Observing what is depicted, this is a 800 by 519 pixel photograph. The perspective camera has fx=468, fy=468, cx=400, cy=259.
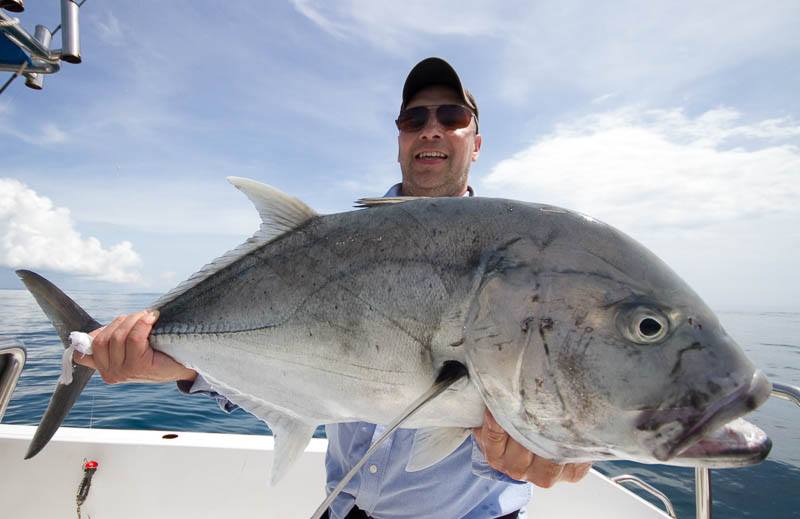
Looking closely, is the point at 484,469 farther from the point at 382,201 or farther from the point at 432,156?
the point at 432,156

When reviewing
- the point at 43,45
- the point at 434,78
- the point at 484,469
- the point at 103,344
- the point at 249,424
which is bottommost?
the point at 249,424

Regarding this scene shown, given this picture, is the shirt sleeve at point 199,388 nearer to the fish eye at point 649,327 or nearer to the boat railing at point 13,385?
the boat railing at point 13,385

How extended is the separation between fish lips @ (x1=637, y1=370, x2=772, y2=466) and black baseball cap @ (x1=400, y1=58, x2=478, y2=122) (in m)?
2.77

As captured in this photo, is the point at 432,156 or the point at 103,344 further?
the point at 432,156

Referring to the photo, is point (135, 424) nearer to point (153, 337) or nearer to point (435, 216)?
point (153, 337)

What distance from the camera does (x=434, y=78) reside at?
136 inches

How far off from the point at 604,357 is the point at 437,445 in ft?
2.19

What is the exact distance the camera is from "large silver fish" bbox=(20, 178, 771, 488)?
1.22 metres

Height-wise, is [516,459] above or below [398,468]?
above

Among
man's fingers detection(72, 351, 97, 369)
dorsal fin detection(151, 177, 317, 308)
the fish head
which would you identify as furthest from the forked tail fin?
the fish head

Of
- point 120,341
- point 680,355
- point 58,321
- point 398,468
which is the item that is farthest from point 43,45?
point 680,355

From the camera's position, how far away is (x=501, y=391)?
1.37m

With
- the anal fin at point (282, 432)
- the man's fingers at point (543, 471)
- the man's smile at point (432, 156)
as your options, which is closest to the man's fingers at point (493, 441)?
the man's fingers at point (543, 471)

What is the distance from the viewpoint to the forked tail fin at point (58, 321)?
2.29 metres
